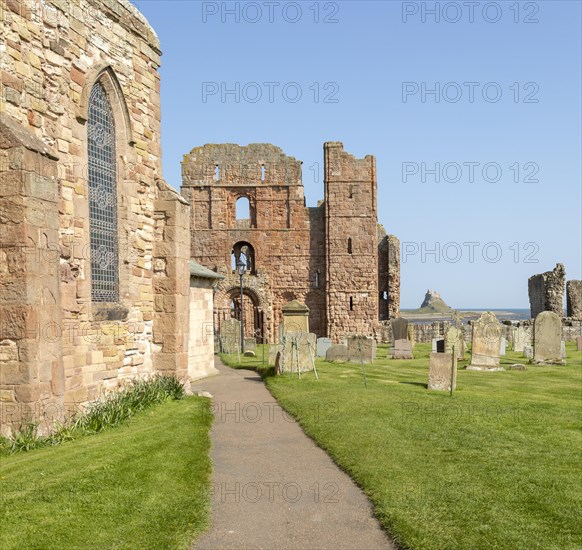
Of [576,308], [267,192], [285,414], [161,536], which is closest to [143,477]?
[161,536]

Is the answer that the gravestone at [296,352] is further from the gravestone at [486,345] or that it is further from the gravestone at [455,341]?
the gravestone at [455,341]

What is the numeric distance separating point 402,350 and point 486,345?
5.19 meters

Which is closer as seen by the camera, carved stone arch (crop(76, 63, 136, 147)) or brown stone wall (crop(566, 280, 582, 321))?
carved stone arch (crop(76, 63, 136, 147))

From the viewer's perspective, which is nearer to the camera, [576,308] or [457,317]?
[457,317]

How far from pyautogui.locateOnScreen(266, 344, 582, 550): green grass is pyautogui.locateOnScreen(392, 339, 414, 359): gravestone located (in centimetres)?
796

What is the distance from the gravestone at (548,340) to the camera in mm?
21250

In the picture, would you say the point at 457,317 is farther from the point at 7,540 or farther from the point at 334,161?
the point at 7,540

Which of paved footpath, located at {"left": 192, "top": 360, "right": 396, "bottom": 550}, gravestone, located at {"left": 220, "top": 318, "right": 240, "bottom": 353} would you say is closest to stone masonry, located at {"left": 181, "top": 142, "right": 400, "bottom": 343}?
gravestone, located at {"left": 220, "top": 318, "right": 240, "bottom": 353}

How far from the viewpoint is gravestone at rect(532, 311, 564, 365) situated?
2125cm

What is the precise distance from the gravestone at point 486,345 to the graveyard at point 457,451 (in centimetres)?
241

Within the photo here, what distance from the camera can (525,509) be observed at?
22.1 ft

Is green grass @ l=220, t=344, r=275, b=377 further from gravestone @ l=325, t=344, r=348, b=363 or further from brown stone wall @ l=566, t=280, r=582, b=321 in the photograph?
brown stone wall @ l=566, t=280, r=582, b=321

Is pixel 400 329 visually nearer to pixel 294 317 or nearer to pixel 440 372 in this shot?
pixel 294 317

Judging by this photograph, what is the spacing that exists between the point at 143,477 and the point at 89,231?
16.6ft
